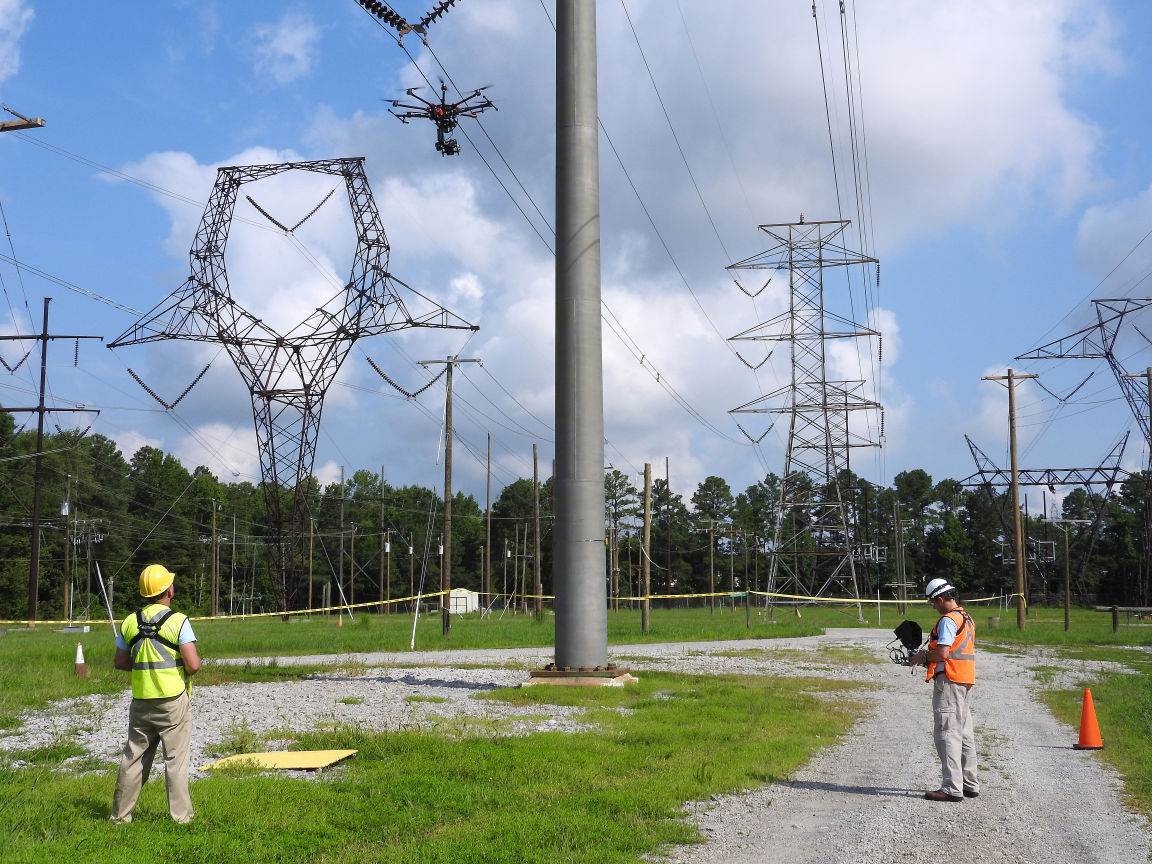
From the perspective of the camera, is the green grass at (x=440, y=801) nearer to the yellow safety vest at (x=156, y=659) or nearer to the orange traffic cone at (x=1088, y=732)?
the yellow safety vest at (x=156, y=659)

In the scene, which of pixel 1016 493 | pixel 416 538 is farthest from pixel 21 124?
pixel 416 538

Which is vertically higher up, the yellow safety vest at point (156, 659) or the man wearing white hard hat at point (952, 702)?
the yellow safety vest at point (156, 659)

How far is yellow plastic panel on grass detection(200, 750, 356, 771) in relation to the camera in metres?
10.0

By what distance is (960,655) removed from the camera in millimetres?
9680

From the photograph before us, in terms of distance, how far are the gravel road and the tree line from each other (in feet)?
156

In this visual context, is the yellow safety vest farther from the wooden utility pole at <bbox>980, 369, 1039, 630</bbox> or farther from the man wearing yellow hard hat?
the wooden utility pole at <bbox>980, 369, 1039, 630</bbox>

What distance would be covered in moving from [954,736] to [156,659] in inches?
259

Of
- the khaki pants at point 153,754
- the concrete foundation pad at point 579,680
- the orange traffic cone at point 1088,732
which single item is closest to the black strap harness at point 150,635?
the khaki pants at point 153,754

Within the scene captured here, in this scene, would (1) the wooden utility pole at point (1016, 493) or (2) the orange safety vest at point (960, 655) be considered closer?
(2) the orange safety vest at point (960, 655)

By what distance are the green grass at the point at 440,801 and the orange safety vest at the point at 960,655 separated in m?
2.00

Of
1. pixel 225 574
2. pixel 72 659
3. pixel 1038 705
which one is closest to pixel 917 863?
pixel 1038 705

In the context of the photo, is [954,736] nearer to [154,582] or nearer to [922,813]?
[922,813]

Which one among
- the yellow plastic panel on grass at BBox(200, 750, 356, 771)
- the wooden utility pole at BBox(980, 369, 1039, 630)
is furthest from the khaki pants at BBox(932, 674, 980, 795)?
the wooden utility pole at BBox(980, 369, 1039, 630)

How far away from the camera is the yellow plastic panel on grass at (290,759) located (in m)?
10.0
